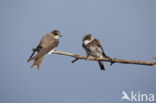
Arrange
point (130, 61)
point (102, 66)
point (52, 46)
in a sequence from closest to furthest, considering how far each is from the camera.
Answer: point (130, 61) → point (52, 46) → point (102, 66)

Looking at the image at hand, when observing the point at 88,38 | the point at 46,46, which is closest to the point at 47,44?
the point at 46,46

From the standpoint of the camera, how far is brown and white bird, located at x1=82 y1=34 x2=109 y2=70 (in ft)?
15.8

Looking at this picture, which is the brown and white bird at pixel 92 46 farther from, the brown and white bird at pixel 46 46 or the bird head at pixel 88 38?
the brown and white bird at pixel 46 46

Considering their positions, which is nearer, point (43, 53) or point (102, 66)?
point (43, 53)

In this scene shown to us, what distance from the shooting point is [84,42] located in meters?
5.04

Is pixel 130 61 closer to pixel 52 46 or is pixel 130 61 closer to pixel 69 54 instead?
Answer: pixel 69 54

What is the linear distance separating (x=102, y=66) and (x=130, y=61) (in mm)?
1730

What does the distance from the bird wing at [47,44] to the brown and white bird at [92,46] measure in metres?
0.47

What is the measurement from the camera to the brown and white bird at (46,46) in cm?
439

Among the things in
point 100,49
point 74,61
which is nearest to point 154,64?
point 74,61

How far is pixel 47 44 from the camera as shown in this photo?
16.0ft

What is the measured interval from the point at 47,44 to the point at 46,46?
111 millimetres

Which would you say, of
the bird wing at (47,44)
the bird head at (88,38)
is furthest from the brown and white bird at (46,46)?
the bird head at (88,38)

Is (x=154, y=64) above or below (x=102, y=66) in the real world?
above
